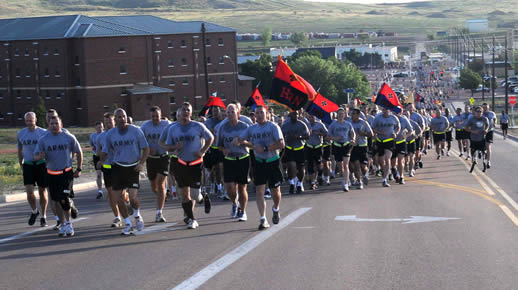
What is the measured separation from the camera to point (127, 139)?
1238 centimetres

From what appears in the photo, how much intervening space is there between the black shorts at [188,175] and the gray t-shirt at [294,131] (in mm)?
5775

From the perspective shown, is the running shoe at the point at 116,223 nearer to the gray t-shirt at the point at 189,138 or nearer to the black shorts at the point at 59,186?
the black shorts at the point at 59,186

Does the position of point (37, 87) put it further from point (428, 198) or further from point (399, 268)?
point (399, 268)

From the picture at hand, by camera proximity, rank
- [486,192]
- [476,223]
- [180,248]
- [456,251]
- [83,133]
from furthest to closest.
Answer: [83,133], [486,192], [476,223], [180,248], [456,251]

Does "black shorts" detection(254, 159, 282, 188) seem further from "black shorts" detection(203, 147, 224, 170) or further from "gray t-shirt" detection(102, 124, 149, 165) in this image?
"black shorts" detection(203, 147, 224, 170)

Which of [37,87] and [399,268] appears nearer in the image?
[399,268]

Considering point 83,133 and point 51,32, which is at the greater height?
point 51,32

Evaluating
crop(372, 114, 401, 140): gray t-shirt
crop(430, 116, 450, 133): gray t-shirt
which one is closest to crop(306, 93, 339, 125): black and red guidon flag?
crop(372, 114, 401, 140): gray t-shirt

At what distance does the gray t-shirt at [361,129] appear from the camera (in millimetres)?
19266

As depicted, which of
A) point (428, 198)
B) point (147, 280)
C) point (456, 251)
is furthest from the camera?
point (428, 198)

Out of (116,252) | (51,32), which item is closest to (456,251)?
(116,252)

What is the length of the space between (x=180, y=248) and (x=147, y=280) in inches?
84.5

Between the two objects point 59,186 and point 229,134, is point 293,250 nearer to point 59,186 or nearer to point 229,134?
point 229,134

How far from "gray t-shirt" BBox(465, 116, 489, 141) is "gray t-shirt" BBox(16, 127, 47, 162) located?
548 inches
